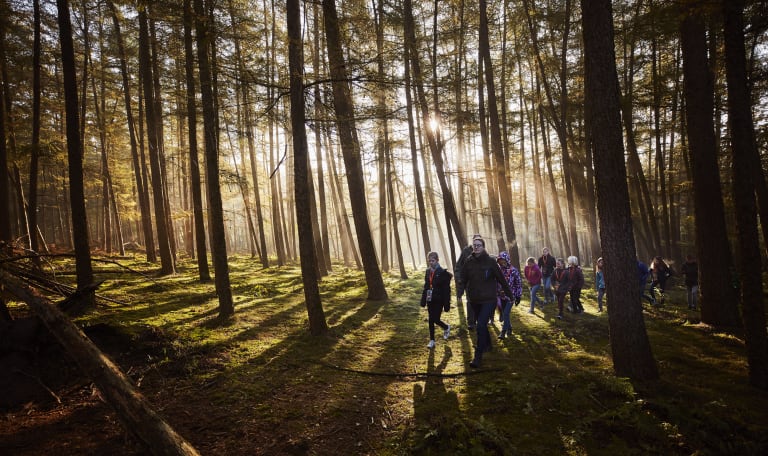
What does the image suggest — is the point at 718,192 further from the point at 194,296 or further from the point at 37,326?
the point at 194,296

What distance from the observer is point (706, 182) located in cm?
816

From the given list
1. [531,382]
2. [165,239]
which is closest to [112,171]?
[165,239]

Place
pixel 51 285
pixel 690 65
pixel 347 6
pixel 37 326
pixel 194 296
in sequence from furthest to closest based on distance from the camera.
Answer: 1. pixel 347 6
2. pixel 194 296
3. pixel 690 65
4. pixel 51 285
5. pixel 37 326

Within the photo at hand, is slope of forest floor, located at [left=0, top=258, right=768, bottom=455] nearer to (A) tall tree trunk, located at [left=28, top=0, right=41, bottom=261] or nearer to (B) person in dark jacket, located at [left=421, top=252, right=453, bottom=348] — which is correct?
(B) person in dark jacket, located at [left=421, top=252, right=453, bottom=348]

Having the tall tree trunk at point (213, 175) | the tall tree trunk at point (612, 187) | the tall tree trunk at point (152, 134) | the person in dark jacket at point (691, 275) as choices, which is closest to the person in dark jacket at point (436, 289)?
the tall tree trunk at point (612, 187)

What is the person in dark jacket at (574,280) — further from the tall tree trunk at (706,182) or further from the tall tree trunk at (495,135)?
the tall tree trunk at (706,182)

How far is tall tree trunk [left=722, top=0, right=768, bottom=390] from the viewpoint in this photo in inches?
202

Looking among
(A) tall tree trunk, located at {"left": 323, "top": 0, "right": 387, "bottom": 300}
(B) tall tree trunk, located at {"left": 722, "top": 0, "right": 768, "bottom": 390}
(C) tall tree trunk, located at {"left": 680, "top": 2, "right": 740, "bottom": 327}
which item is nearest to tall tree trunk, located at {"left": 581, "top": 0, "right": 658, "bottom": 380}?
(B) tall tree trunk, located at {"left": 722, "top": 0, "right": 768, "bottom": 390}

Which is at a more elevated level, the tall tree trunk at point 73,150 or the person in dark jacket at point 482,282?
the tall tree trunk at point 73,150

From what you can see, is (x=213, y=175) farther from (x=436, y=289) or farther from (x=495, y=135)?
(x=495, y=135)

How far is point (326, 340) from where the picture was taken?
305 inches

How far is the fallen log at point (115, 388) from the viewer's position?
3139 millimetres

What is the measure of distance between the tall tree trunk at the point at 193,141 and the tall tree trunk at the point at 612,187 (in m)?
7.60

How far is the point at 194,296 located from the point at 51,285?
4.57 m
